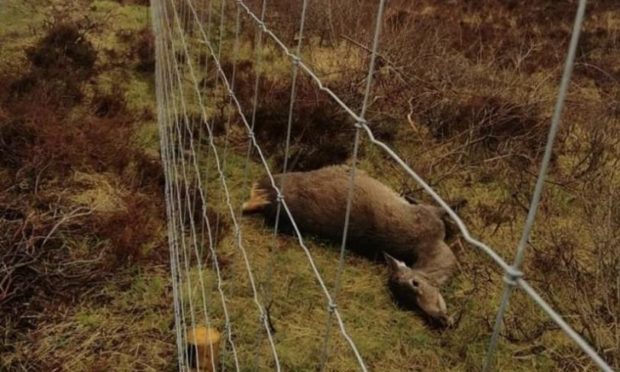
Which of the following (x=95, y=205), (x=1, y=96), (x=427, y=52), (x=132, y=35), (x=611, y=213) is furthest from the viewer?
(x=132, y=35)

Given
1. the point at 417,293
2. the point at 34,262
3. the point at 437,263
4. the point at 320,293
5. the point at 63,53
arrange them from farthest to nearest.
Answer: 1. the point at 63,53
2. the point at 437,263
3. the point at 320,293
4. the point at 417,293
5. the point at 34,262

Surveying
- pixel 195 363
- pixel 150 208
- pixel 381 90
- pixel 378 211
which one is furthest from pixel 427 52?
pixel 195 363

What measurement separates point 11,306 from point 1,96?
266 centimetres

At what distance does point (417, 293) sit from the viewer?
3250mm

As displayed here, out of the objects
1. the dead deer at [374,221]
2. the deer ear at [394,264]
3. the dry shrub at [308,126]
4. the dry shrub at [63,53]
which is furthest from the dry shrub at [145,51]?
the deer ear at [394,264]

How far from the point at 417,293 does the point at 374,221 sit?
60 cm

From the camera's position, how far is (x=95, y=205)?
3.72 m

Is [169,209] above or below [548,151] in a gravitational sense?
below

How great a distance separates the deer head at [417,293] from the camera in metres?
3.18

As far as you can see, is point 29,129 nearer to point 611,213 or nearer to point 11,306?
point 11,306

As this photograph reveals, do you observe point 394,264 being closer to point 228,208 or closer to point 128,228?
point 228,208

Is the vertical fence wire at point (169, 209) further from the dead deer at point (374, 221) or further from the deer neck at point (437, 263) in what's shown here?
the deer neck at point (437, 263)

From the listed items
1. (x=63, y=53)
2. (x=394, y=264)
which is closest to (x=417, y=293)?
(x=394, y=264)

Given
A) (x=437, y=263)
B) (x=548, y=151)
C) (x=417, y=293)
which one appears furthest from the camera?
(x=437, y=263)
